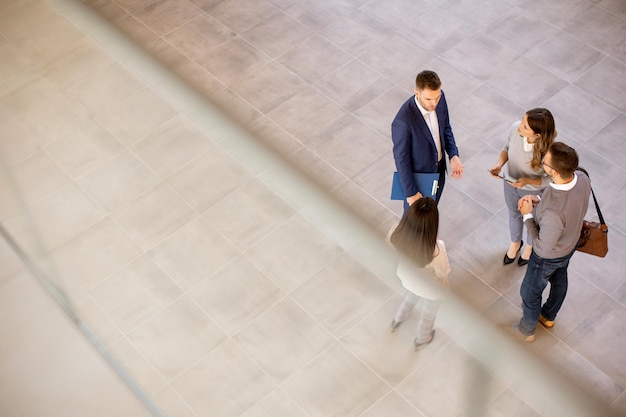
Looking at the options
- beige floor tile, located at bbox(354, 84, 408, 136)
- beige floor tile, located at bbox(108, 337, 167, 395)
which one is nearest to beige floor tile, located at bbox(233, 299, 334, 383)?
beige floor tile, located at bbox(108, 337, 167, 395)

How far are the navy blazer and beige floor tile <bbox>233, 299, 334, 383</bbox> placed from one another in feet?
7.22

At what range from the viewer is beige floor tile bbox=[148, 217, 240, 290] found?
173cm

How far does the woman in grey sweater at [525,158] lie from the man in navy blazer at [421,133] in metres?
0.34

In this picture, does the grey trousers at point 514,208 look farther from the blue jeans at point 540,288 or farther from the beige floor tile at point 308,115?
the beige floor tile at point 308,115

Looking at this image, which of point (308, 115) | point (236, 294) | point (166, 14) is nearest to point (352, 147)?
point (308, 115)

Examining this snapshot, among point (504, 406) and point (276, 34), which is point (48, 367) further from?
point (276, 34)

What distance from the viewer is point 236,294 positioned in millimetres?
1817

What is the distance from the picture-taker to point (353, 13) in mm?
6562

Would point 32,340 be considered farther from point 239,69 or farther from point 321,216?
point 239,69

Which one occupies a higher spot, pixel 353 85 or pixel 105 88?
pixel 105 88

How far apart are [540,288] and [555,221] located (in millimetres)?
569

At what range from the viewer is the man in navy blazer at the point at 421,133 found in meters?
3.71

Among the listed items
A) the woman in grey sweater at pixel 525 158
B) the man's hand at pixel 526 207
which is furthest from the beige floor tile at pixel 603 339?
the man's hand at pixel 526 207

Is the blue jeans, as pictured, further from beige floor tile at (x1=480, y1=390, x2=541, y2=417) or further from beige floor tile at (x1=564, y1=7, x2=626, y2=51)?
beige floor tile at (x1=564, y1=7, x2=626, y2=51)
